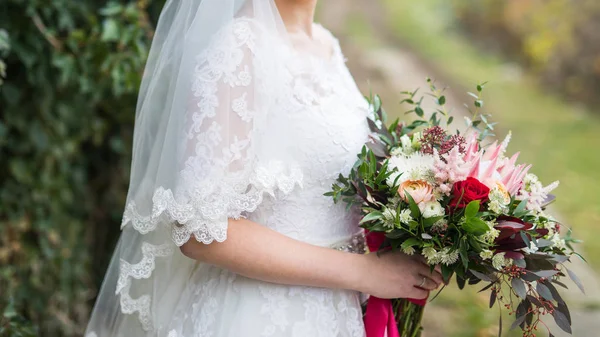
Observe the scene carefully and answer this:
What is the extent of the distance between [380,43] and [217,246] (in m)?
8.60

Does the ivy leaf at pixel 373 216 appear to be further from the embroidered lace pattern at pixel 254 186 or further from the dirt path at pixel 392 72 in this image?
the dirt path at pixel 392 72

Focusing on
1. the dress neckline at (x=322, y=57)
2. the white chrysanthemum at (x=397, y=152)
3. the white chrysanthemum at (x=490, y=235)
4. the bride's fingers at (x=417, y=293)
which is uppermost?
the dress neckline at (x=322, y=57)

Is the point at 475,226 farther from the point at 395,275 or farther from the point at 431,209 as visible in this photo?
the point at 395,275

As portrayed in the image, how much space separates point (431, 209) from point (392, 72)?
22.7ft

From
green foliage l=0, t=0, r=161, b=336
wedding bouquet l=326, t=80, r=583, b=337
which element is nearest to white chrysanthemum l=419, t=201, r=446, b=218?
wedding bouquet l=326, t=80, r=583, b=337

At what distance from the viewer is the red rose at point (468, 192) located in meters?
1.42

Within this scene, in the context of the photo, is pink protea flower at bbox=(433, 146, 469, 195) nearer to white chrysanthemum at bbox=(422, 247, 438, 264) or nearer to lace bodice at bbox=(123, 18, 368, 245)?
white chrysanthemum at bbox=(422, 247, 438, 264)

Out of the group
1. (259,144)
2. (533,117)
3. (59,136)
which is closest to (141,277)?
(259,144)

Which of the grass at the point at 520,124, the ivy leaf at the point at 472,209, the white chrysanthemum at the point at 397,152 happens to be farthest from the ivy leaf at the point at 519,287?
the grass at the point at 520,124

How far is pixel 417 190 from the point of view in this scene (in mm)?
1463

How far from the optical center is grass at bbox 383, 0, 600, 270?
5980 millimetres

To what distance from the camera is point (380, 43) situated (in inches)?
383

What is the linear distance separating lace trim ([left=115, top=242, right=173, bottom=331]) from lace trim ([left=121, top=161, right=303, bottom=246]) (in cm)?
17

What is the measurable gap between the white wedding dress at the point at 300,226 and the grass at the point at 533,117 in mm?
4134
